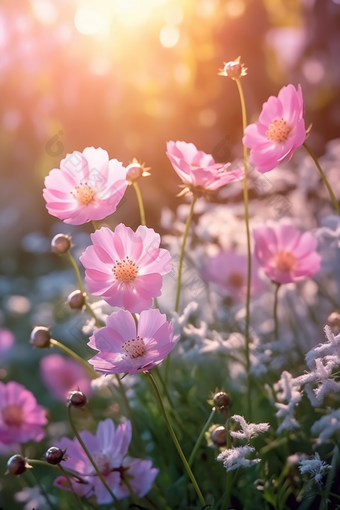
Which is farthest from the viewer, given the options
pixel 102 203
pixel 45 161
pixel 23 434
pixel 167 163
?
pixel 45 161

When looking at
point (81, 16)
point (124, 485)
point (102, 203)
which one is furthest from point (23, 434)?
point (81, 16)

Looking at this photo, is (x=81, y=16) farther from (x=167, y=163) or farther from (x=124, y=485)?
(x=124, y=485)

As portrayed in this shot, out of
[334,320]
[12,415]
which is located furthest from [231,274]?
[12,415]

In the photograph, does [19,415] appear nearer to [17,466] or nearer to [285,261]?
[17,466]

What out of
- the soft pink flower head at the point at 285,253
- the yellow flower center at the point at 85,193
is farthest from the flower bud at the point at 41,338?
the soft pink flower head at the point at 285,253

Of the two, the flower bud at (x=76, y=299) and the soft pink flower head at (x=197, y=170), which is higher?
the soft pink flower head at (x=197, y=170)

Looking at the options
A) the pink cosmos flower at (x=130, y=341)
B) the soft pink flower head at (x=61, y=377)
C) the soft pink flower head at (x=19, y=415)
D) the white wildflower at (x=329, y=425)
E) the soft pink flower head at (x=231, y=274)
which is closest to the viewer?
the pink cosmos flower at (x=130, y=341)

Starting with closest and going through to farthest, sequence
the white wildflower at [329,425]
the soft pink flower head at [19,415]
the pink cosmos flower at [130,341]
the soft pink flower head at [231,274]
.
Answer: the pink cosmos flower at [130,341] < the white wildflower at [329,425] < the soft pink flower head at [19,415] < the soft pink flower head at [231,274]

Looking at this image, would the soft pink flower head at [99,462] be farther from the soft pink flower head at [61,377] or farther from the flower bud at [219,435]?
the soft pink flower head at [61,377]
